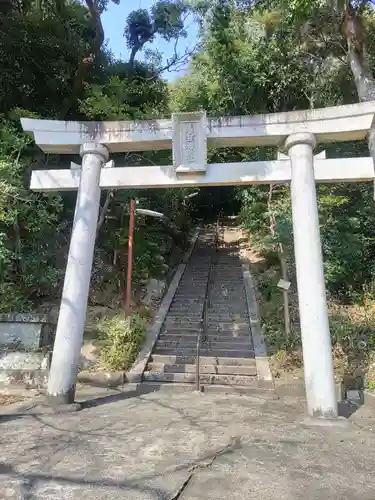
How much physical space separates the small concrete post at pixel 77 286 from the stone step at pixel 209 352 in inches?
137

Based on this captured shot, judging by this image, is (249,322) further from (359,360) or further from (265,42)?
(265,42)

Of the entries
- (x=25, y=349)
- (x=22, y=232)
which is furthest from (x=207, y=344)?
(x=22, y=232)

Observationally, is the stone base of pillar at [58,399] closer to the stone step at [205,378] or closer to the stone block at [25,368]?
the stone block at [25,368]

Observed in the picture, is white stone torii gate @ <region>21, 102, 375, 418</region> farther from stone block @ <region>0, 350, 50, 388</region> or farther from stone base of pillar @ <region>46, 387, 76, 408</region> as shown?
stone block @ <region>0, 350, 50, 388</region>

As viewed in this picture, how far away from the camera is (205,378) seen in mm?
Answer: 8594

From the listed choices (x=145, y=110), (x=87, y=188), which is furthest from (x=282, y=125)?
(x=145, y=110)

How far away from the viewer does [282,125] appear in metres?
6.95

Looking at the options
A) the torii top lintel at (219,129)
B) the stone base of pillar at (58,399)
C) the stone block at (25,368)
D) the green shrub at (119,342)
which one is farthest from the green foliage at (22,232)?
the stone base of pillar at (58,399)

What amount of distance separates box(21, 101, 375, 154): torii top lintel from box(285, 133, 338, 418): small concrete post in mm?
311

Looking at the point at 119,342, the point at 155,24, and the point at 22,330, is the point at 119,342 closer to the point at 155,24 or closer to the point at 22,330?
the point at 22,330

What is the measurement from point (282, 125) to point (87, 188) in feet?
11.2

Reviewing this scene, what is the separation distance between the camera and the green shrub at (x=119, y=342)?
8.79 meters

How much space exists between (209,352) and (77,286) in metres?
4.19

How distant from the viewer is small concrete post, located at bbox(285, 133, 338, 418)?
5770mm
